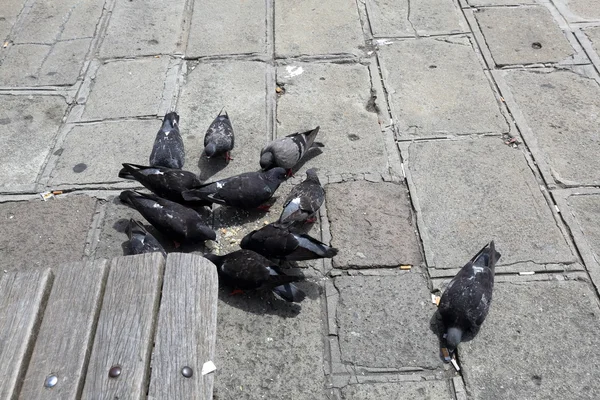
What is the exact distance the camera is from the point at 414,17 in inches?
265

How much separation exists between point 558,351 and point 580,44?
12.8 feet

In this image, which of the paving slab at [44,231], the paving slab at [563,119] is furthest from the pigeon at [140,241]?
the paving slab at [563,119]

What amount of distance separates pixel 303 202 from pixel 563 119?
8.79 feet

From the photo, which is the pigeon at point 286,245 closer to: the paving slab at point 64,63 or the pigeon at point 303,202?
the pigeon at point 303,202

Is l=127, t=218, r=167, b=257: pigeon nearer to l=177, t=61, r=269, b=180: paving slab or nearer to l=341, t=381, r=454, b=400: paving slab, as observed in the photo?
l=177, t=61, r=269, b=180: paving slab

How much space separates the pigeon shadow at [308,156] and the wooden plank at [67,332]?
8.29 ft

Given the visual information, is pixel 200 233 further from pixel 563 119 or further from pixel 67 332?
pixel 563 119

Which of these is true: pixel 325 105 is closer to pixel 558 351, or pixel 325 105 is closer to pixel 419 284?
pixel 419 284

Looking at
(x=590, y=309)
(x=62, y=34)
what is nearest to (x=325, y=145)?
(x=590, y=309)

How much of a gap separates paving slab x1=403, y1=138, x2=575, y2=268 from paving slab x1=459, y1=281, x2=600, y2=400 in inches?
12.2

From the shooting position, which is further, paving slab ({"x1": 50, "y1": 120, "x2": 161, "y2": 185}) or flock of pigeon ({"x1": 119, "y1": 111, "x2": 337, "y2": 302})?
paving slab ({"x1": 50, "y1": 120, "x2": 161, "y2": 185})

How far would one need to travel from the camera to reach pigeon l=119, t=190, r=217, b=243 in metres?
4.16

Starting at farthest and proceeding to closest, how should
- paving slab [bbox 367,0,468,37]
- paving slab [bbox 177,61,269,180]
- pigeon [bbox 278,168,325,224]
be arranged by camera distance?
paving slab [bbox 367,0,468,37] < paving slab [bbox 177,61,269,180] < pigeon [bbox 278,168,325,224]

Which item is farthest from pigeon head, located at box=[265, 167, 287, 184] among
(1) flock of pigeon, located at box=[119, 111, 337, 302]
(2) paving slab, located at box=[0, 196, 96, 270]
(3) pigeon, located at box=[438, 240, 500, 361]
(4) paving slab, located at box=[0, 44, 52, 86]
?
(4) paving slab, located at box=[0, 44, 52, 86]
